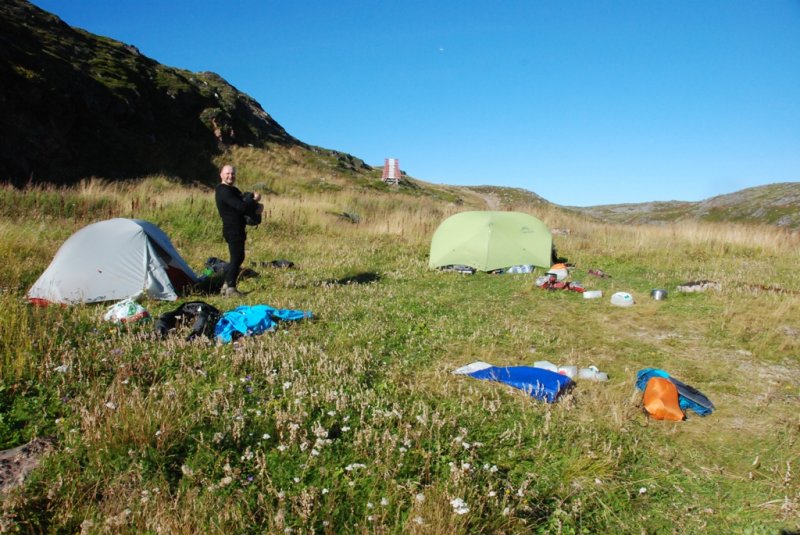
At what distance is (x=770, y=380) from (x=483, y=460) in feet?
15.1

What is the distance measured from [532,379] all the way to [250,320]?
13.7 ft

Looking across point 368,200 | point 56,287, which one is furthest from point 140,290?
point 368,200

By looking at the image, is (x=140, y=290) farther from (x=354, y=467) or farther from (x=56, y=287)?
(x=354, y=467)

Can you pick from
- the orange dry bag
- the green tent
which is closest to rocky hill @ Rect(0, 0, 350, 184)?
the green tent

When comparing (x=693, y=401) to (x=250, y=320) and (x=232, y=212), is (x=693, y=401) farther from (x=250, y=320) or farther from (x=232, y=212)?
(x=232, y=212)

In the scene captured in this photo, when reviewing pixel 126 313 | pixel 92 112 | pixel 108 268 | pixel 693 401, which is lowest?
pixel 693 401

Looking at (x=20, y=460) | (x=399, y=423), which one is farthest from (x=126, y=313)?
(x=399, y=423)

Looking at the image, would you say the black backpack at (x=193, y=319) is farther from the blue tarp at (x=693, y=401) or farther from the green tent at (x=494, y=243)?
the green tent at (x=494, y=243)

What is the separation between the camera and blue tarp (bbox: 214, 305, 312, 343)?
6730mm

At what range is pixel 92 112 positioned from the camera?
83.8 ft

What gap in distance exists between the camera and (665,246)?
669 inches

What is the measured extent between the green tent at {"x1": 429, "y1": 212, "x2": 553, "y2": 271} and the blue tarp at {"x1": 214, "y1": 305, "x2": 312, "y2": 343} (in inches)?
273

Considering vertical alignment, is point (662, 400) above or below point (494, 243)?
below

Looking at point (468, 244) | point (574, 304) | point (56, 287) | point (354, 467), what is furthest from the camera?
point (468, 244)
